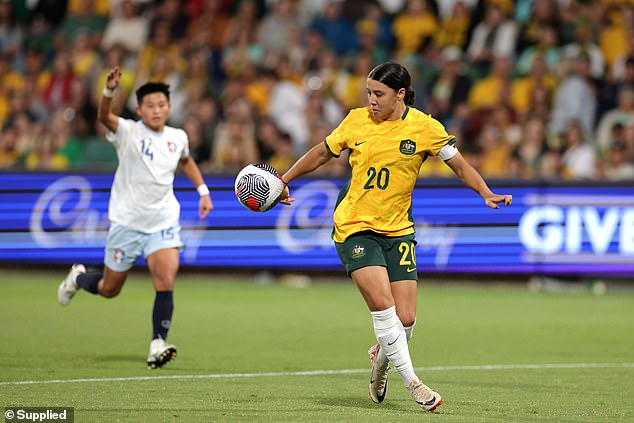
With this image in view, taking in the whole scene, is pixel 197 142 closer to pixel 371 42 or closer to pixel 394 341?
pixel 371 42

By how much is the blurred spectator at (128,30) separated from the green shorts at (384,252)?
15.2 metres

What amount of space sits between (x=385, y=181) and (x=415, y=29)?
1358 centimetres

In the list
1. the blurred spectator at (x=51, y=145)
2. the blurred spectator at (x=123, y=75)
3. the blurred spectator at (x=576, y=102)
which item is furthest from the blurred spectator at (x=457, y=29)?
the blurred spectator at (x=51, y=145)

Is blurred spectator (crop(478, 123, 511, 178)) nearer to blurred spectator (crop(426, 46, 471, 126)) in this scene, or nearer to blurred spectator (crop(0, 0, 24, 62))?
blurred spectator (crop(426, 46, 471, 126))

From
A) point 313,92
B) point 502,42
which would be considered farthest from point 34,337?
point 502,42

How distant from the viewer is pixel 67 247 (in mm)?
18359

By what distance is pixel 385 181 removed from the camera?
8.59m

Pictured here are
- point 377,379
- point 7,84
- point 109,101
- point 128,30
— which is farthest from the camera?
point 7,84

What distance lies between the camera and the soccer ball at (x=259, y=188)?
8.76 m

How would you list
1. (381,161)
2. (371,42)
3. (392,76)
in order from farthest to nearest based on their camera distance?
(371,42), (381,161), (392,76)

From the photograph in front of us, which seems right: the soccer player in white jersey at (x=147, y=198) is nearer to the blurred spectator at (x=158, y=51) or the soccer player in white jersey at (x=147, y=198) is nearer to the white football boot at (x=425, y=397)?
the white football boot at (x=425, y=397)

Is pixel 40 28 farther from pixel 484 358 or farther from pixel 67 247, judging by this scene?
pixel 484 358

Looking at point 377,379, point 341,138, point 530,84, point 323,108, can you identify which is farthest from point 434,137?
point 530,84

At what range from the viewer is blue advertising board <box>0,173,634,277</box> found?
17.5m
